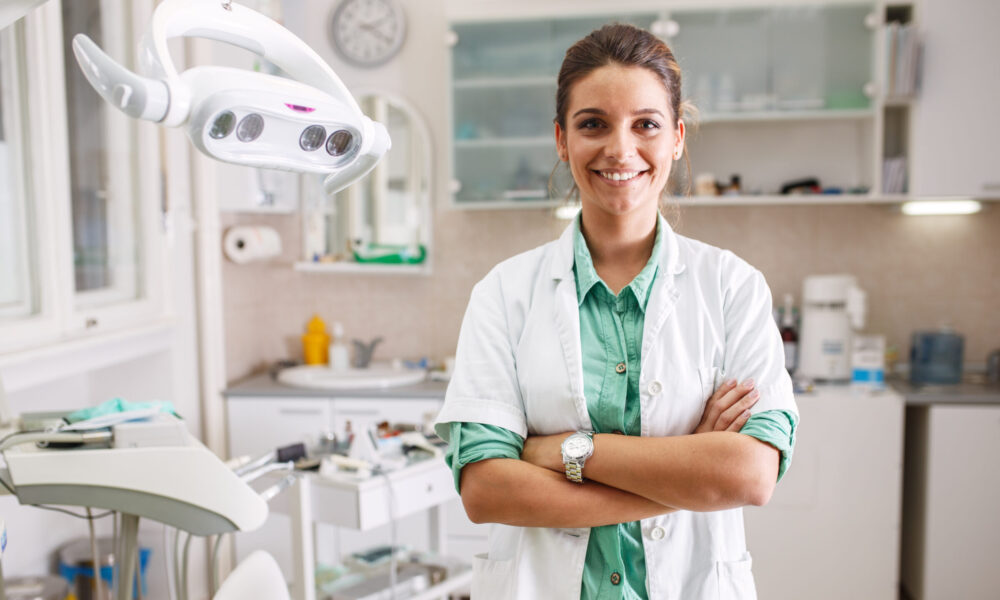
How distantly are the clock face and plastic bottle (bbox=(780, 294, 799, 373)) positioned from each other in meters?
2.00

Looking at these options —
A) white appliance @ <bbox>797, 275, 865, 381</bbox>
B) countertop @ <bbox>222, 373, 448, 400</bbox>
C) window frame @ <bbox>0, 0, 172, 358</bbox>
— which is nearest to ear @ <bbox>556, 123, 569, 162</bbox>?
window frame @ <bbox>0, 0, 172, 358</bbox>

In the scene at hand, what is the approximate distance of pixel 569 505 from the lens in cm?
115

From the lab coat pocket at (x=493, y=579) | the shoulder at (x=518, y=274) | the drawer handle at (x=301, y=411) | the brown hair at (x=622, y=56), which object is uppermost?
the brown hair at (x=622, y=56)

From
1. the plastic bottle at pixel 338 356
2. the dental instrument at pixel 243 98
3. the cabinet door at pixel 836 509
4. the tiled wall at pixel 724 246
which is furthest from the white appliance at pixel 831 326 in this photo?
the dental instrument at pixel 243 98

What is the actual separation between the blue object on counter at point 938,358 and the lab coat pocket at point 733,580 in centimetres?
232

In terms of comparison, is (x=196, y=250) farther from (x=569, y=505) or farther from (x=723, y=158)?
(x=569, y=505)

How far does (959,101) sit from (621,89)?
2403 millimetres

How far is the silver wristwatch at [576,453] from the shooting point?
45.2 inches

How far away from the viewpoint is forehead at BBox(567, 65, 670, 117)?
123 centimetres

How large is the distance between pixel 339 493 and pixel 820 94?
2.33m

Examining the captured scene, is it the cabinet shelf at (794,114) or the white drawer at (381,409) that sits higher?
the cabinet shelf at (794,114)

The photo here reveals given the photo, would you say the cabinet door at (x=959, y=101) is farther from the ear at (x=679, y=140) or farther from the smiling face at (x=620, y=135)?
the smiling face at (x=620, y=135)

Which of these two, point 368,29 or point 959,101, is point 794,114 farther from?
→ point 368,29

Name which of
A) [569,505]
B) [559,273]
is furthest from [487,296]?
[569,505]
